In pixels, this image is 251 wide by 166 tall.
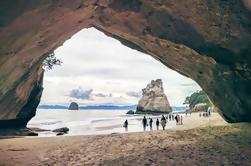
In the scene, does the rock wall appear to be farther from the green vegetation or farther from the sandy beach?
the green vegetation

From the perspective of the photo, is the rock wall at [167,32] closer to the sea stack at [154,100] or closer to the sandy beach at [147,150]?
the sandy beach at [147,150]

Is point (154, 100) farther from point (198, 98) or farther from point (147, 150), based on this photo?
point (147, 150)

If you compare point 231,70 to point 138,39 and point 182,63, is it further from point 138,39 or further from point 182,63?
point 138,39

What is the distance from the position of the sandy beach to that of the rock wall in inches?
153

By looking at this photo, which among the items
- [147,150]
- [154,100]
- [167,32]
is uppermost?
[167,32]

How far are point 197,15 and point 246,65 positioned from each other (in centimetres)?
440

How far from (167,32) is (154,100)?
126517 mm

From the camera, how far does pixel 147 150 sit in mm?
16875

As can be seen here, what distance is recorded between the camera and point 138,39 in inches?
971

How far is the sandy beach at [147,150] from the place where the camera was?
15.2 meters

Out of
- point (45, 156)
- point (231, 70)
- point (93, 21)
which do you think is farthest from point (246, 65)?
point (45, 156)

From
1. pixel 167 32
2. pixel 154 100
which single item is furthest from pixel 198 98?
pixel 167 32

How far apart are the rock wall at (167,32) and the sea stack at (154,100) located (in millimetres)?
118598

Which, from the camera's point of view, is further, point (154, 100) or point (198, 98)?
point (154, 100)
